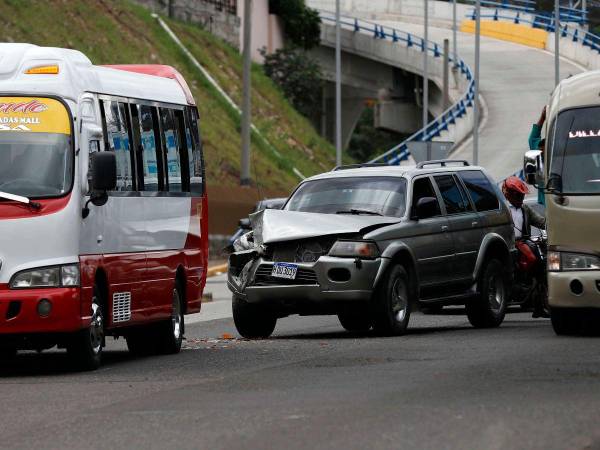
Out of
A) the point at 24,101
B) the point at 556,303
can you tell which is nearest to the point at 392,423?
the point at 24,101

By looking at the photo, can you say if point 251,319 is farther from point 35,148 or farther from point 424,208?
point 35,148

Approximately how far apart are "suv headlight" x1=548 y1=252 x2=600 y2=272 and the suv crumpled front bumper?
1763mm

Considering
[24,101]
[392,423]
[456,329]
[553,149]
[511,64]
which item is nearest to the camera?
[392,423]

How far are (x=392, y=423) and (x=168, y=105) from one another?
315 inches

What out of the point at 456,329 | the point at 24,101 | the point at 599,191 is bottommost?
the point at 456,329

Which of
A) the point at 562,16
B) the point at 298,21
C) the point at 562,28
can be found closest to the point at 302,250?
the point at 298,21

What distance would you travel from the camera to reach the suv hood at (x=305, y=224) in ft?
59.4

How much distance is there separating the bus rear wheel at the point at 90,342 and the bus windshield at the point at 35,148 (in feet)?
3.49

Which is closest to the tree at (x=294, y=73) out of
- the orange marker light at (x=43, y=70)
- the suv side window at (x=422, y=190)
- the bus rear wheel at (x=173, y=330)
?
the suv side window at (x=422, y=190)

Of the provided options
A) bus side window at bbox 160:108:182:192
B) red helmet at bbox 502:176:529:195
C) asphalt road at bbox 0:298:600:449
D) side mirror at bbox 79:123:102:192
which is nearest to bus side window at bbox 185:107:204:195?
bus side window at bbox 160:108:182:192

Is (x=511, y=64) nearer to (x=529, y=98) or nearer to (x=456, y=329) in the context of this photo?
(x=529, y=98)

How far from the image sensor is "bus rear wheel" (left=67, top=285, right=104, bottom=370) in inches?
576

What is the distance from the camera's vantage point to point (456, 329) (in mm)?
20281

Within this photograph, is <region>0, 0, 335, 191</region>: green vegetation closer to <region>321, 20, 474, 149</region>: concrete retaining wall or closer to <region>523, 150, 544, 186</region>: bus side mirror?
<region>321, 20, 474, 149</region>: concrete retaining wall
